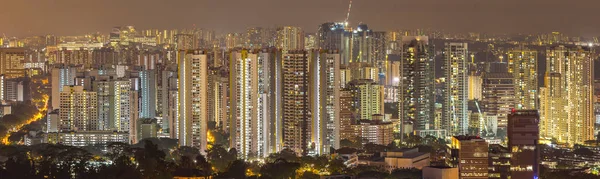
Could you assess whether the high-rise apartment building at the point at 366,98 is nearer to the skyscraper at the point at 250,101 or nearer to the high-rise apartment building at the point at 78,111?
the skyscraper at the point at 250,101

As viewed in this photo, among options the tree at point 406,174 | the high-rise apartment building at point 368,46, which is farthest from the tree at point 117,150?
the high-rise apartment building at point 368,46

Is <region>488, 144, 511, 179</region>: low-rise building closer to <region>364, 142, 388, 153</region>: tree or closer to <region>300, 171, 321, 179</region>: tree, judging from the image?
<region>300, 171, 321, 179</region>: tree

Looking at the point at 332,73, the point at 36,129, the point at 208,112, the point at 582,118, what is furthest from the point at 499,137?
the point at 36,129

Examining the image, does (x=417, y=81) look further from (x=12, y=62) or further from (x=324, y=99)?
(x=12, y=62)

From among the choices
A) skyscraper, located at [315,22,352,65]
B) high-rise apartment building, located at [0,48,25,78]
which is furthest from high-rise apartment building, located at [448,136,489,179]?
high-rise apartment building, located at [0,48,25,78]

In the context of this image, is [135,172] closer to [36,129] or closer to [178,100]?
[178,100]

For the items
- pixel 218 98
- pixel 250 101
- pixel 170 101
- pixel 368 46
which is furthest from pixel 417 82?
pixel 368 46

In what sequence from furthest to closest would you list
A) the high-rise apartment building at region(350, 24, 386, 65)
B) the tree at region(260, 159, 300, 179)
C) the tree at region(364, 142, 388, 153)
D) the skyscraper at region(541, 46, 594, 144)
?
the high-rise apartment building at region(350, 24, 386, 65) → the skyscraper at region(541, 46, 594, 144) → the tree at region(364, 142, 388, 153) → the tree at region(260, 159, 300, 179)
